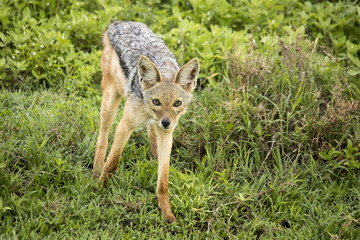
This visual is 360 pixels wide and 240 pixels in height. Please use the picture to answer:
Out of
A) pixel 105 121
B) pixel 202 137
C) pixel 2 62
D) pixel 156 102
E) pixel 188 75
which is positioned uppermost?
pixel 188 75

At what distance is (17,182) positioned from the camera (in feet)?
15.9

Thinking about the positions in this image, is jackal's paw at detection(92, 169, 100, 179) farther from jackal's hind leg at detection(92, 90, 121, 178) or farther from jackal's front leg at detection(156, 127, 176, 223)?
jackal's front leg at detection(156, 127, 176, 223)

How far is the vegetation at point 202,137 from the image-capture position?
15.8ft

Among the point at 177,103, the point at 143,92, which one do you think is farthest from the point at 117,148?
the point at 177,103

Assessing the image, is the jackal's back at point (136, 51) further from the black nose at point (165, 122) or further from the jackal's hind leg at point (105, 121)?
the black nose at point (165, 122)

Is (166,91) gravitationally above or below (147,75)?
below

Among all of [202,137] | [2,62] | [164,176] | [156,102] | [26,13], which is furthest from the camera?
[26,13]

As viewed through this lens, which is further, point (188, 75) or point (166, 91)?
point (188, 75)

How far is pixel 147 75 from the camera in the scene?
4953mm

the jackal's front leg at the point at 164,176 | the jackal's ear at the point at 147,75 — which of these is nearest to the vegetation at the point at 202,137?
the jackal's front leg at the point at 164,176

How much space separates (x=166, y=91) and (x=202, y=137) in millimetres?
1364

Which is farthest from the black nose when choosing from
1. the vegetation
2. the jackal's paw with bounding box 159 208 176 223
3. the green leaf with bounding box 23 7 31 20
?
the green leaf with bounding box 23 7 31 20

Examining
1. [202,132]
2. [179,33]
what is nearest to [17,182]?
[202,132]

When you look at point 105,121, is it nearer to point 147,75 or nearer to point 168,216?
point 147,75
